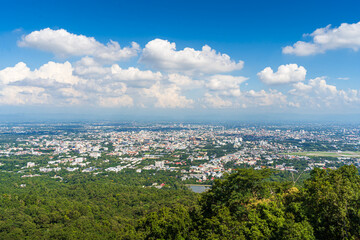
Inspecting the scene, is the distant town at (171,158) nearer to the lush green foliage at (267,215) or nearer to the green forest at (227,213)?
the green forest at (227,213)

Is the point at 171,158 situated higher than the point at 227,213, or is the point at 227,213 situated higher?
the point at 227,213

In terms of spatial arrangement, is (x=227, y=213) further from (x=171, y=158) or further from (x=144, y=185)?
(x=171, y=158)

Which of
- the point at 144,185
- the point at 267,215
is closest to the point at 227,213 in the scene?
the point at 267,215

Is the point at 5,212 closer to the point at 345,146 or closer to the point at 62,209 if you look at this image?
the point at 62,209

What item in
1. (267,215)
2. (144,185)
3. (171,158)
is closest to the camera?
(267,215)

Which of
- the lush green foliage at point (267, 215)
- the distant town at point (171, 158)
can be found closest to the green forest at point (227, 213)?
the lush green foliage at point (267, 215)

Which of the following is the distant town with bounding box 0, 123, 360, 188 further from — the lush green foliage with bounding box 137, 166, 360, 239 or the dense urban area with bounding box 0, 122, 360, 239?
the lush green foliage with bounding box 137, 166, 360, 239
